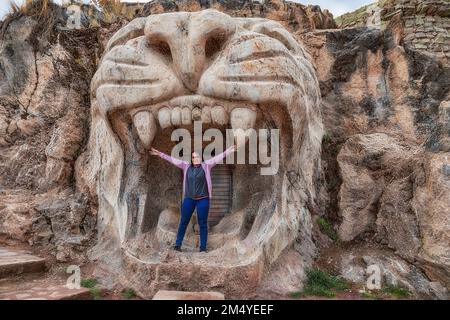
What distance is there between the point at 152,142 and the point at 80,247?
1.29 m

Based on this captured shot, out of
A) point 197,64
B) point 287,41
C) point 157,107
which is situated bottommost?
point 157,107

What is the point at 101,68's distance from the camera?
3.05 meters

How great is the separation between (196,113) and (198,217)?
2.74 ft

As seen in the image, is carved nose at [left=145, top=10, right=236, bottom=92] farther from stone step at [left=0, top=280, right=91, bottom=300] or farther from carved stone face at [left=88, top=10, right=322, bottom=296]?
stone step at [left=0, top=280, right=91, bottom=300]

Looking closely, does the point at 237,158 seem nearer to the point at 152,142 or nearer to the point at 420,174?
the point at 152,142

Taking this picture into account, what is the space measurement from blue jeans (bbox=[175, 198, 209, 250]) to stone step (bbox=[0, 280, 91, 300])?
78 centimetres

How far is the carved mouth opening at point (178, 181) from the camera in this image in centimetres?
287

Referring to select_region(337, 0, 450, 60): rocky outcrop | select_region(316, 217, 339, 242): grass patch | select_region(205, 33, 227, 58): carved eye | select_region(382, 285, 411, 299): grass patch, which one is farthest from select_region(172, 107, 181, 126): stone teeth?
select_region(337, 0, 450, 60): rocky outcrop

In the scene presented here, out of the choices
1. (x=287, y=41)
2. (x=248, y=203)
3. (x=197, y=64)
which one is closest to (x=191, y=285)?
(x=248, y=203)

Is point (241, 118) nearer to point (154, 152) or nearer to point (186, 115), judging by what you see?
point (186, 115)

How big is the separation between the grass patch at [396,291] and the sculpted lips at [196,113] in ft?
5.42

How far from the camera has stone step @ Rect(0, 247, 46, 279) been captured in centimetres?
304

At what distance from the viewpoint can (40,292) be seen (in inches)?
108

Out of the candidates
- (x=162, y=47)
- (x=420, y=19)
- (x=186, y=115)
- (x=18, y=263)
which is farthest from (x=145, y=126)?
(x=420, y=19)
